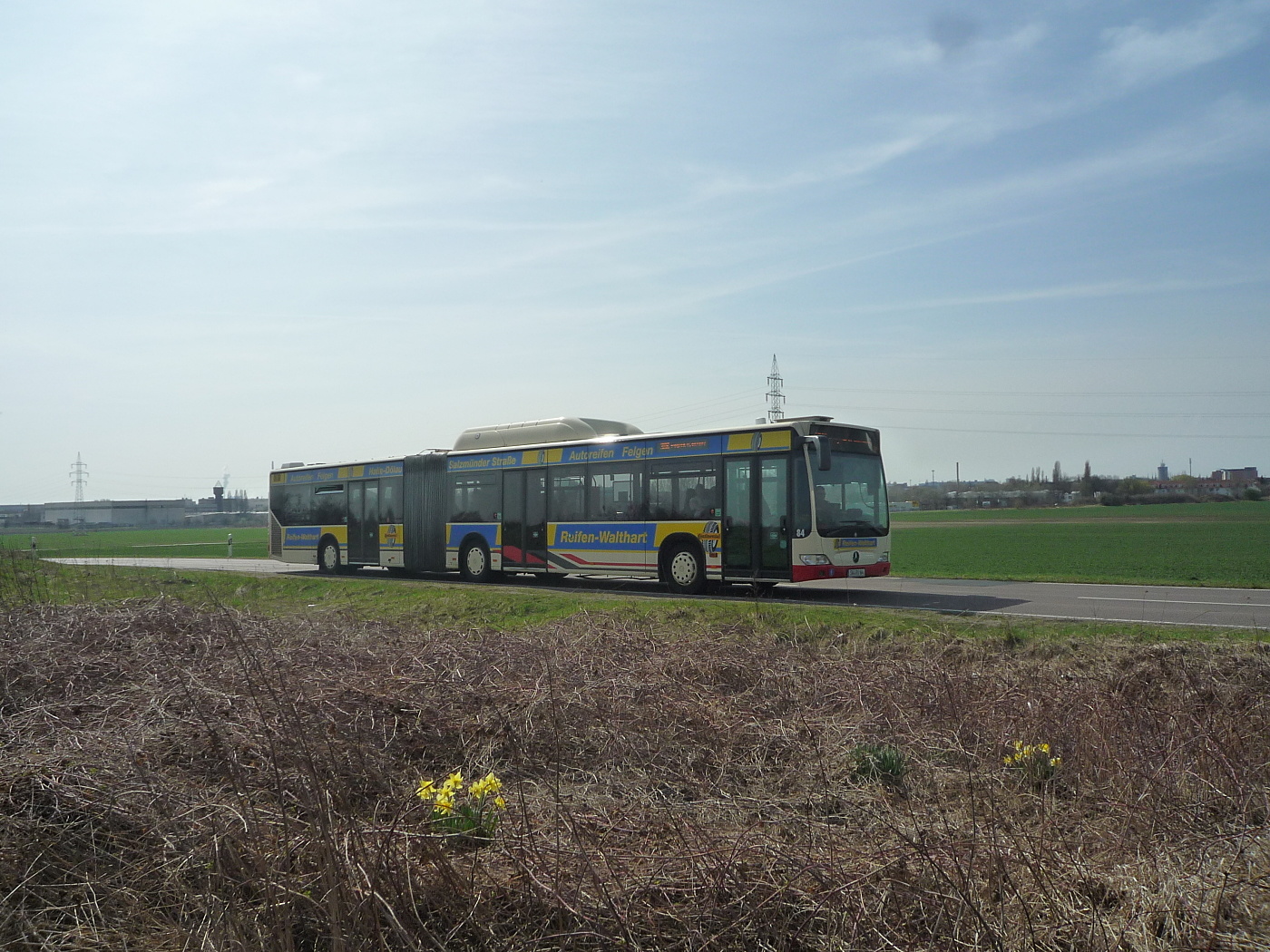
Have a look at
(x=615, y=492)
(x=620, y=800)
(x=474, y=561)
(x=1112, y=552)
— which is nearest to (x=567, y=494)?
(x=615, y=492)

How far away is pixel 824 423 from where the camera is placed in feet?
53.4

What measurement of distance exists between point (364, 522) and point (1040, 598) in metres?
16.3

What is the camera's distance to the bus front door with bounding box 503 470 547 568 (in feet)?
65.2

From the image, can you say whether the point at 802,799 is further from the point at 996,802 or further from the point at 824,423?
the point at 824,423

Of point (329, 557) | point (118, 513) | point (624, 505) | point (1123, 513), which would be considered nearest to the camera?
point (624, 505)

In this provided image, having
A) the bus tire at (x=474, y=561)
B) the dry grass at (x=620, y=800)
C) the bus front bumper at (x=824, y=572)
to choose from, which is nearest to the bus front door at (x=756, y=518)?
the bus front bumper at (x=824, y=572)

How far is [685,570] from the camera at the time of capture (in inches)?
676

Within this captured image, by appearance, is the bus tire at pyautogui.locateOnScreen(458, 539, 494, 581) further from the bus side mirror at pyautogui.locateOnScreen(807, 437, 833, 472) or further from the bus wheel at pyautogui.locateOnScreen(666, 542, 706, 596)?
the bus side mirror at pyautogui.locateOnScreen(807, 437, 833, 472)

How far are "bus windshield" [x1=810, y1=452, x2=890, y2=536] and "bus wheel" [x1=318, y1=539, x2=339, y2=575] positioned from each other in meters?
14.4

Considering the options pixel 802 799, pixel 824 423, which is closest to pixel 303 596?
pixel 824 423

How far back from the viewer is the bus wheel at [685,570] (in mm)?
16906

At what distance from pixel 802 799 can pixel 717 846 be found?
47.8 inches

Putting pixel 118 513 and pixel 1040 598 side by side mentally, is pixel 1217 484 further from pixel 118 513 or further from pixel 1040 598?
pixel 118 513

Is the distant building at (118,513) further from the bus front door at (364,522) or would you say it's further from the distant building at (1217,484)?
the distant building at (1217,484)
